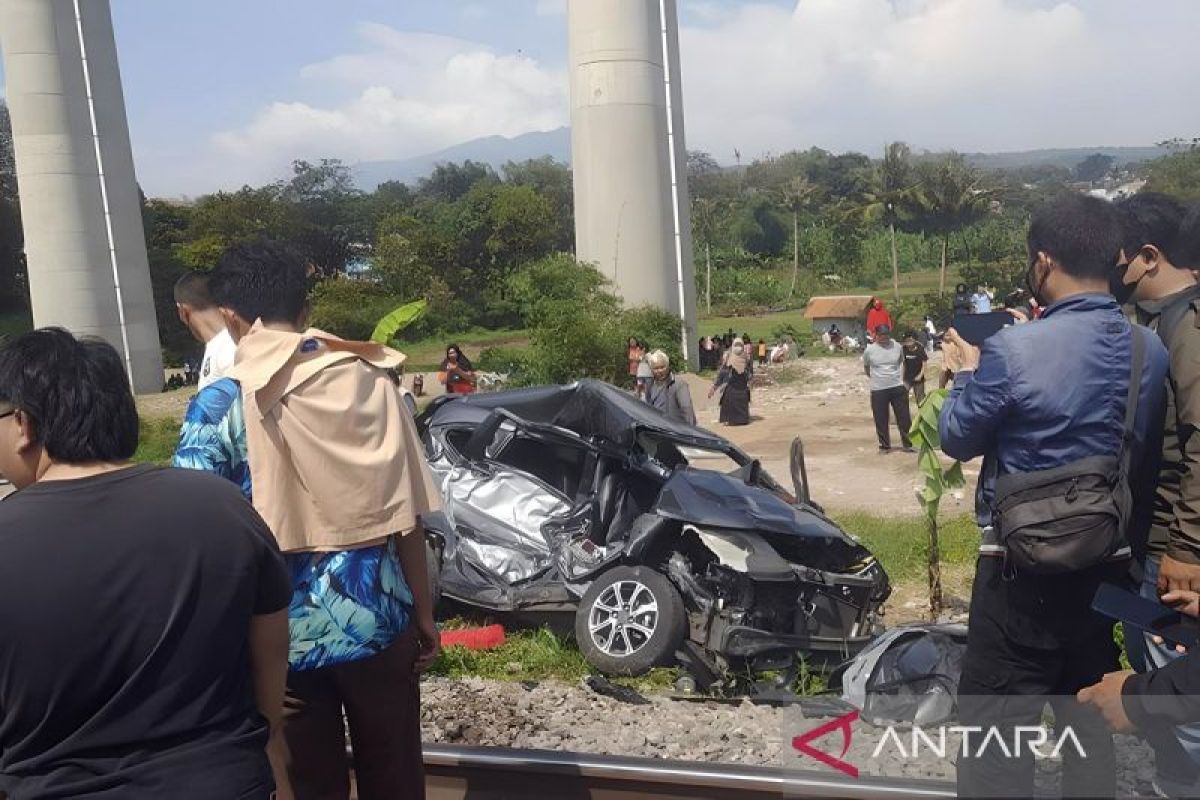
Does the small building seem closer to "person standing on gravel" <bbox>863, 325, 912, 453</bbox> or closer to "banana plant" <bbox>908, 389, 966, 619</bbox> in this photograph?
"person standing on gravel" <bbox>863, 325, 912, 453</bbox>

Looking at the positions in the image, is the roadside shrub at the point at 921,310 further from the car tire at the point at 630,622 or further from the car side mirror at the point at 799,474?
the car tire at the point at 630,622

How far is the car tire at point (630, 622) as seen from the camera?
5609 mm

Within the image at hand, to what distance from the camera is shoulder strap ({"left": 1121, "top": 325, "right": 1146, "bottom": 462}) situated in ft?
9.27

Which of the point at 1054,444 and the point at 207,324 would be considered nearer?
the point at 1054,444

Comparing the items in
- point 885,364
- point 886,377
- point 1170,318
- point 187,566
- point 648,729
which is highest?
point 1170,318

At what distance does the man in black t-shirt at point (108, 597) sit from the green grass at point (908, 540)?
A: 6429 millimetres

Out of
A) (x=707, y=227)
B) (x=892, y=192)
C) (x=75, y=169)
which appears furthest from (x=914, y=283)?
(x=75, y=169)

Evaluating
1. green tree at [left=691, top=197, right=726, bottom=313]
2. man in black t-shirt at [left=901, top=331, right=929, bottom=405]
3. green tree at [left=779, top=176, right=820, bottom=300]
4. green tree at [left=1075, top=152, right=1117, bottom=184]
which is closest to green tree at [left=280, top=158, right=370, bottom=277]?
green tree at [left=691, top=197, right=726, bottom=313]

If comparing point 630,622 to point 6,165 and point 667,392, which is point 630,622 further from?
point 6,165

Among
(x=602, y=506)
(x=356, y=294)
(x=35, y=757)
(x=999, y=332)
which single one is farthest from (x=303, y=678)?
(x=356, y=294)

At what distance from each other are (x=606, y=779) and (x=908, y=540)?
5.64 m

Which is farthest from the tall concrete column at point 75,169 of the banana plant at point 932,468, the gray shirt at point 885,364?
the banana plant at point 932,468

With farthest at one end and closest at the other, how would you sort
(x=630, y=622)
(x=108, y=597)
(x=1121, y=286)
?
(x=630, y=622) → (x=1121, y=286) → (x=108, y=597)

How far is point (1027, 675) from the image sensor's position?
9.45ft
